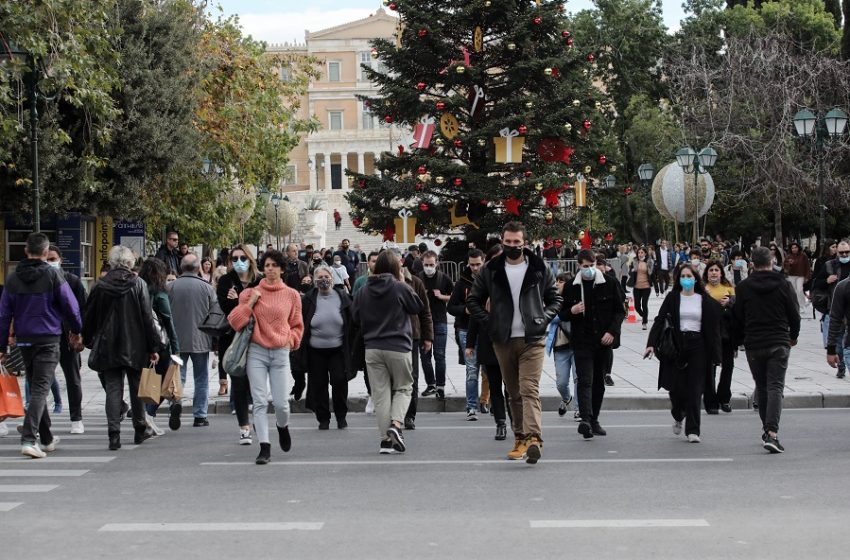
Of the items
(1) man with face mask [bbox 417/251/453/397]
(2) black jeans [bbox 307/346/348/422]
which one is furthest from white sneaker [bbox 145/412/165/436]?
(1) man with face mask [bbox 417/251/453/397]

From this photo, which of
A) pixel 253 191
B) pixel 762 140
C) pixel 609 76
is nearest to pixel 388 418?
pixel 253 191

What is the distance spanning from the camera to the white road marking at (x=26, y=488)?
905 centimetres

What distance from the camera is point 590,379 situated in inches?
464

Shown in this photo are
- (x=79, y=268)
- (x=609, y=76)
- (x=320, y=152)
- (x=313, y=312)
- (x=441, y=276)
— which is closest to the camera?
(x=313, y=312)

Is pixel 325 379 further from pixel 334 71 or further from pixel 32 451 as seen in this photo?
pixel 334 71

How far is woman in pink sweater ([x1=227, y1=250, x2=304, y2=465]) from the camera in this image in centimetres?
1057

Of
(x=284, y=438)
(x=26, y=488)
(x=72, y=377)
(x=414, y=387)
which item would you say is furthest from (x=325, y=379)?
(x=26, y=488)

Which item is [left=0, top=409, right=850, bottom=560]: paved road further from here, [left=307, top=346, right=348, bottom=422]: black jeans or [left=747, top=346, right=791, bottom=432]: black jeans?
[left=307, top=346, right=348, bottom=422]: black jeans

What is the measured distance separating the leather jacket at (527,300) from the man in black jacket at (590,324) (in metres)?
1.42

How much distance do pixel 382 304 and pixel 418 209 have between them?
18.5 metres

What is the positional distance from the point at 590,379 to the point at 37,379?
4.86 m

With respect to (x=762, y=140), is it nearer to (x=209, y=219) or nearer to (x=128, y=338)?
(x=209, y=219)

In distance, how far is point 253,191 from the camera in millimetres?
41438

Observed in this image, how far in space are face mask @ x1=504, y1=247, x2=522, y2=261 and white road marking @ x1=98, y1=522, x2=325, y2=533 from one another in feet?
11.1
